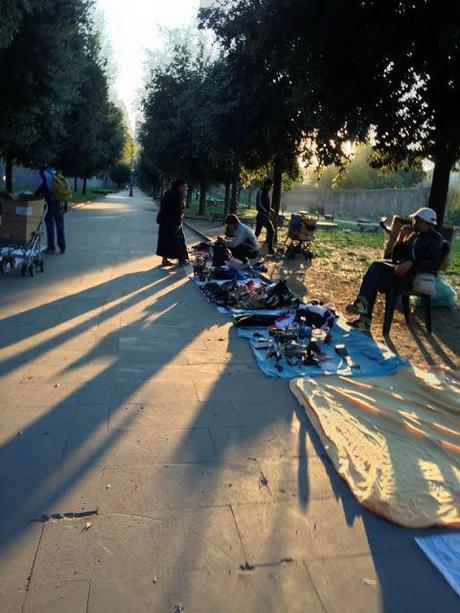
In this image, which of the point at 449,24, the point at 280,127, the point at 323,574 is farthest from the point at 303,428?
the point at 280,127

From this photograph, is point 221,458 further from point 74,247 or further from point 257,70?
point 257,70

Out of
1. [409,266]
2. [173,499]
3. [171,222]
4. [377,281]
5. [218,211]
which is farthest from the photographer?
[218,211]

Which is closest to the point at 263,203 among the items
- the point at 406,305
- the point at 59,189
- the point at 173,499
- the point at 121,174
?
the point at 59,189

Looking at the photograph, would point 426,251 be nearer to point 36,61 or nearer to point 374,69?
point 374,69

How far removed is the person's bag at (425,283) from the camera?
23.0 ft

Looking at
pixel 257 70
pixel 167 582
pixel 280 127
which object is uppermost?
pixel 257 70

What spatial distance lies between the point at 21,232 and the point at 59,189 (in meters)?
2.42

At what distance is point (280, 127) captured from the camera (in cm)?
1566

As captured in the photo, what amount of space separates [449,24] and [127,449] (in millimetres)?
6904

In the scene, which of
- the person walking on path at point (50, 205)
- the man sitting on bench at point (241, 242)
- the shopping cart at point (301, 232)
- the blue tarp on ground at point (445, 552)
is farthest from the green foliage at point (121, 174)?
the blue tarp on ground at point (445, 552)

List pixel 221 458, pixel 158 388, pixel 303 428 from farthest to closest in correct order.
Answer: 1. pixel 158 388
2. pixel 303 428
3. pixel 221 458

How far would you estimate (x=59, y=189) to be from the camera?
1138 centimetres

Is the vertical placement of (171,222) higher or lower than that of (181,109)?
lower

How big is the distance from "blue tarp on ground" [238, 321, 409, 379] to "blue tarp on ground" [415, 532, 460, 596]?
2457mm
